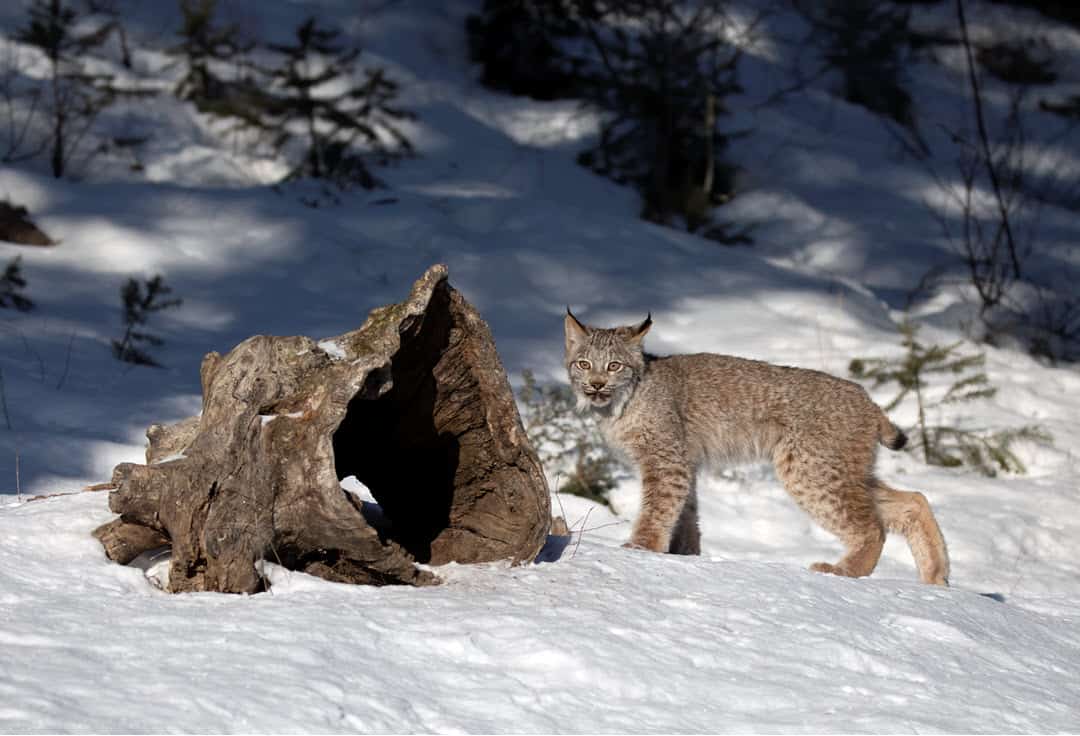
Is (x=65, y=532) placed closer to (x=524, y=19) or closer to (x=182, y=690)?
(x=182, y=690)

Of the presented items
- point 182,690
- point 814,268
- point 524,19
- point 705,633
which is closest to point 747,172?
point 814,268

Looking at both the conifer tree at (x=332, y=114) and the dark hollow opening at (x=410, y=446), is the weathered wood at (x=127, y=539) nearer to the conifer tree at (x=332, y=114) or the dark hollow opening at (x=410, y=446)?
the dark hollow opening at (x=410, y=446)

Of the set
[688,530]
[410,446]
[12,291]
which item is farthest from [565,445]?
[12,291]

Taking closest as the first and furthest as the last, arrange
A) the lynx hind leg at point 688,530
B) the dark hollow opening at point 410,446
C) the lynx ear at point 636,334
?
the dark hollow opening at point 410,446, the lynx hind leg at point 688,530, the lynx ear at point 636,334

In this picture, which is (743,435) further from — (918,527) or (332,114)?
(332,114)

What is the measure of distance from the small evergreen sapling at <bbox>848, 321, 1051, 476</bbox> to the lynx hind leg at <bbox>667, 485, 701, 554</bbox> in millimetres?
2595

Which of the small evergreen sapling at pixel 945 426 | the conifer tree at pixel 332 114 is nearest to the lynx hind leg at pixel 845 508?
the small evergreen sapling at pixel 945 426

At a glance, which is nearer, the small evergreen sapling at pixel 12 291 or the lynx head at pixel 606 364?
the lynx head at pixel 606 364

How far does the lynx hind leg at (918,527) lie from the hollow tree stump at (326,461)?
225cm

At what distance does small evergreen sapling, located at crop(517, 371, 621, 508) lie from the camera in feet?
24.1

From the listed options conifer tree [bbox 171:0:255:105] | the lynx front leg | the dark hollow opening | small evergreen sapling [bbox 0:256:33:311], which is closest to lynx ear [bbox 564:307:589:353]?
the lynx front leg

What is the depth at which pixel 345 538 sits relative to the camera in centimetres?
384

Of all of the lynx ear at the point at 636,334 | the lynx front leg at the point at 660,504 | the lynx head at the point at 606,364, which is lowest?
the lynx front leg at the point at 660,504

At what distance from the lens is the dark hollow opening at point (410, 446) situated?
4.30 metres
